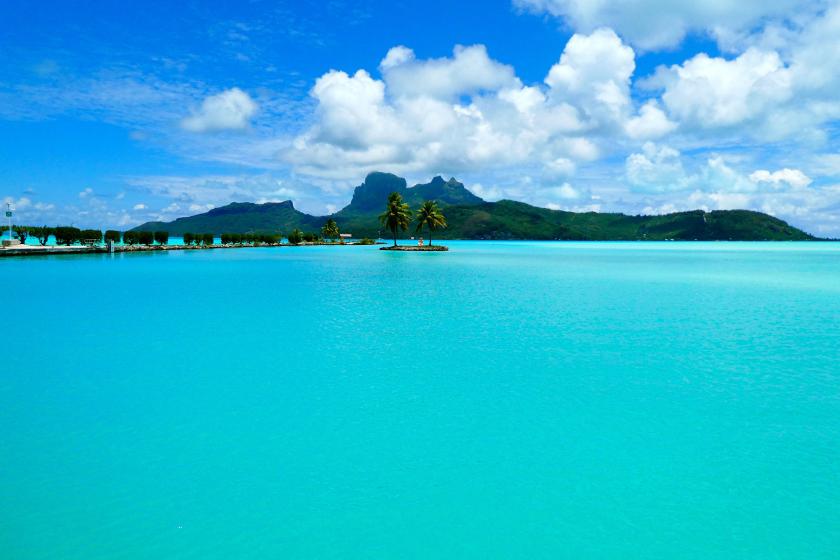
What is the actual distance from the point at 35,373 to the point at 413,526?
65.8 feet

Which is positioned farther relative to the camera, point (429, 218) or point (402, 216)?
point (429, 218)

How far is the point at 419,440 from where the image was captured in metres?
14.6

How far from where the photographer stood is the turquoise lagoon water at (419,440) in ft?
32.9

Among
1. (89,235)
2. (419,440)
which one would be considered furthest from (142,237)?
(419,440)

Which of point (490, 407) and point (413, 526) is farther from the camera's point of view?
point (490, 407)

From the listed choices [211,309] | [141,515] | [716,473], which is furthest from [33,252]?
[716,473]

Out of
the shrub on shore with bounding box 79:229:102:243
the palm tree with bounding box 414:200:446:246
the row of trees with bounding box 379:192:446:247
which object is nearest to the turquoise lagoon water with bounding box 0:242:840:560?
→ the row of trees with bounding box 379:192:446:247

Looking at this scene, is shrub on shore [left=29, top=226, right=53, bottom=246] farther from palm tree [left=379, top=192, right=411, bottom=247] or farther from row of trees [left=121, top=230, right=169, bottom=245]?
palm tree [left=379, top=192, right=411, bottom=247]

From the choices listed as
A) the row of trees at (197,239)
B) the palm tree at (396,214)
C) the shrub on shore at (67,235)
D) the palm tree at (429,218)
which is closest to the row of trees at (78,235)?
the shrub on shore at (67,235)

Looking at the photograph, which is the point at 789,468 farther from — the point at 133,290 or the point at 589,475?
the point at 133,290

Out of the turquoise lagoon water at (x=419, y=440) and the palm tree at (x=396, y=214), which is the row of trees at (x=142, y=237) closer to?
the palm tree at (x=396, y=214)

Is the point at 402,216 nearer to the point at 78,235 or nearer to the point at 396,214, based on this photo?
the point at 396,214

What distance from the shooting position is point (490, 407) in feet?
57.0

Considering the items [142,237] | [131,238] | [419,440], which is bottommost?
[419,440]
